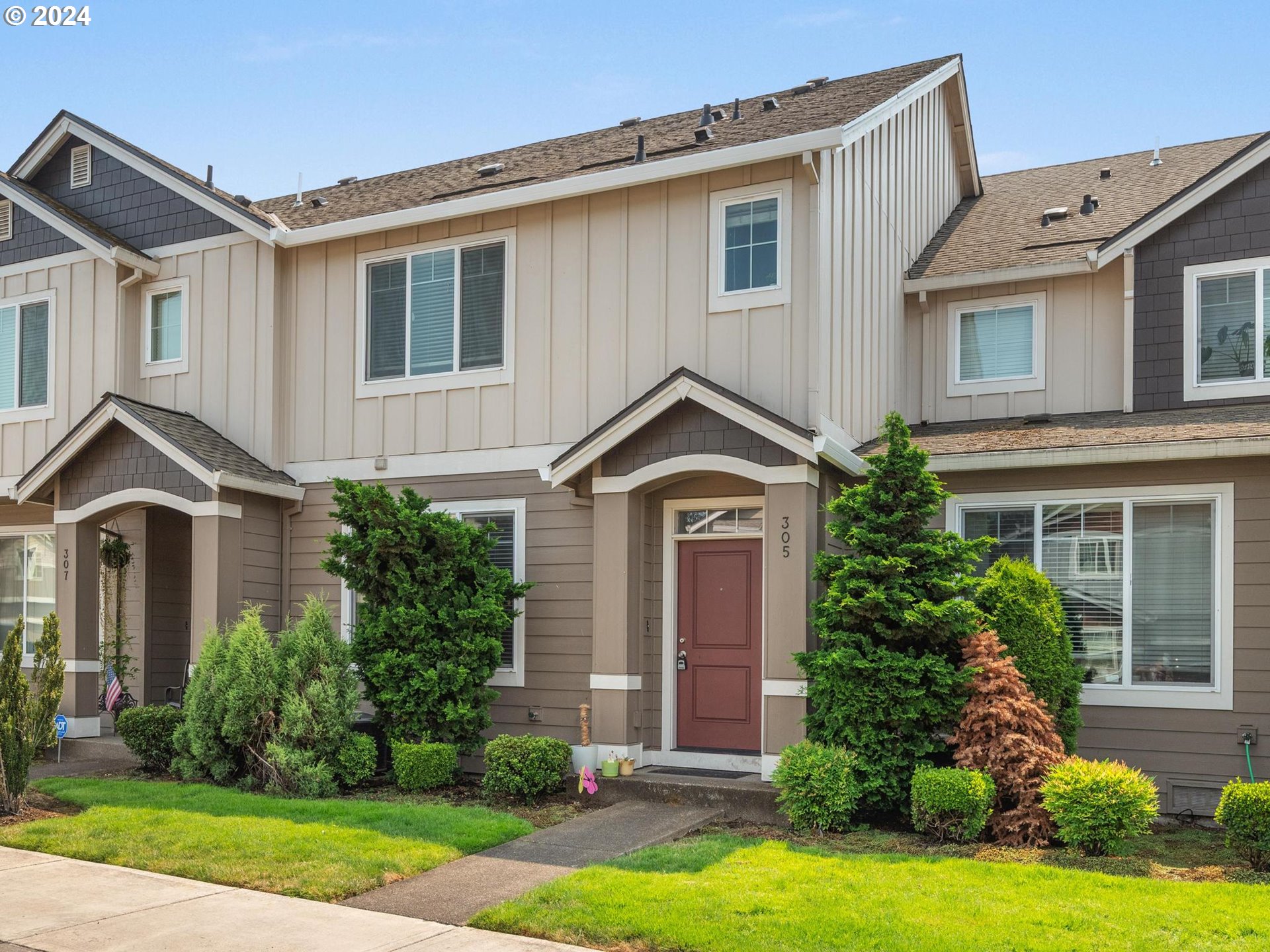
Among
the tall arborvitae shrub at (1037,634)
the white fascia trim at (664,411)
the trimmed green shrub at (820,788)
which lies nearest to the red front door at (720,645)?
the white fascia trim at (664,411)

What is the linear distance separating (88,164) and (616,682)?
9670 millimetres

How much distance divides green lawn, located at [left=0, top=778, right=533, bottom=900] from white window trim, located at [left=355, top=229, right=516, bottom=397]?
14.5 ft

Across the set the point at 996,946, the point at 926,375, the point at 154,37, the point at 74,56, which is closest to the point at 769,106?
the point at 926,375

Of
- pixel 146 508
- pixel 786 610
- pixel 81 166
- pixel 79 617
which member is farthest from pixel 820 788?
pixel 81 166

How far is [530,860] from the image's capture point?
8289 mm

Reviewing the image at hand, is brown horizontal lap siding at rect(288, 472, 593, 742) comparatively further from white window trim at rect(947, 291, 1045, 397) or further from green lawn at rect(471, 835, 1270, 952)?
white window trim at rect(947, 291, 1045, 397)

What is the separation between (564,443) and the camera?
464 inches

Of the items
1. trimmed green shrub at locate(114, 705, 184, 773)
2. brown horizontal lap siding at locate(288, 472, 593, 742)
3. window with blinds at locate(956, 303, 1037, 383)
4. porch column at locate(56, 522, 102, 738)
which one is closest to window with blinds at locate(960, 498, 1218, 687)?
window with blinds at locate(956, 303, 1037, 383)

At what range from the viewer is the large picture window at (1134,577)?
34.1ft

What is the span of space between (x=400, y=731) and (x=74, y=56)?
25.1 feet

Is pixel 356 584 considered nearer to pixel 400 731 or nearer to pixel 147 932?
pixel 400 731

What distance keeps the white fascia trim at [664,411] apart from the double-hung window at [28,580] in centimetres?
777

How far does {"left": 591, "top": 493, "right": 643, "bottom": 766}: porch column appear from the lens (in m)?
10.8

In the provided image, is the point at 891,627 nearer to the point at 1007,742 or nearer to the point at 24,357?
the point at 1007,742
